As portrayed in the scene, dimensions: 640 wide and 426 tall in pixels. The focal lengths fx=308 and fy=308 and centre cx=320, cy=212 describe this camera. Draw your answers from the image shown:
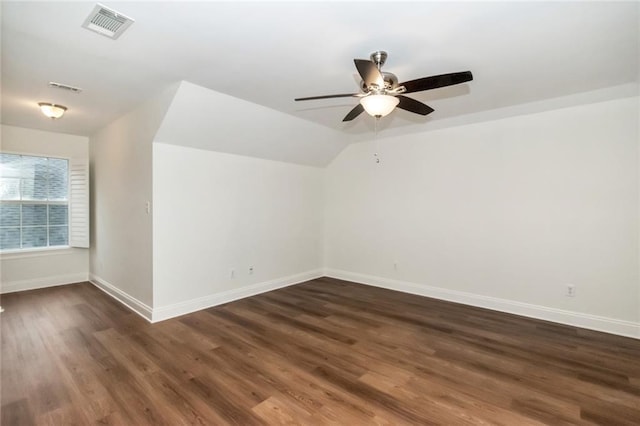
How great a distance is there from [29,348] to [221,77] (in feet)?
10.1

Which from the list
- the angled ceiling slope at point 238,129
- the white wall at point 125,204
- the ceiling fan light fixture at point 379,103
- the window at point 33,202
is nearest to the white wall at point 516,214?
the angled ceiling slope at point 238,129

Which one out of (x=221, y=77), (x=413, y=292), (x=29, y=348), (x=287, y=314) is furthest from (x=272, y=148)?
(x=29, y=348)

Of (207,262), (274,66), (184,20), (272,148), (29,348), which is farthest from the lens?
(272,148)

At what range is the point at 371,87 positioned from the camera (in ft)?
7.55

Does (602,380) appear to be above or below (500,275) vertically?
below

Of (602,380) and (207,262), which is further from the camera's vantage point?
(207,262)

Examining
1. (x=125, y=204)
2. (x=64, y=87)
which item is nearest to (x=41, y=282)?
(x=125, y=204)

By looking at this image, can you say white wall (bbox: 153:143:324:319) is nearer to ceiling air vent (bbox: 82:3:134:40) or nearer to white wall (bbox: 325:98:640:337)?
white wall (bbox: 325:98:640:337)

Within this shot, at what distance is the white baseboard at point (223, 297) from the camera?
3574 millimetres

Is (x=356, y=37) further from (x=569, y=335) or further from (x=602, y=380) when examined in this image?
(x=569, y=335)

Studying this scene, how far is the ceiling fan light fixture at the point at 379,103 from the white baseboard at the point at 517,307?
9.92 ft

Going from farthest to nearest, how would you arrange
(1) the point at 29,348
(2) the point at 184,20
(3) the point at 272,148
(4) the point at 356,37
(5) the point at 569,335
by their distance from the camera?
(3) the point at 272,148
(5) the point at 569,335
(1) the point at 29,348
(4) the point at 356,37
(2) the point at 184,20

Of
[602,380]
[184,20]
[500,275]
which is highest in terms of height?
[184,20]

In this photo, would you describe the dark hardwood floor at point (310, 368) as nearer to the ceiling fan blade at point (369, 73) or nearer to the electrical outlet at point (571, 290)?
the electrical outlet at point (571, 290)
